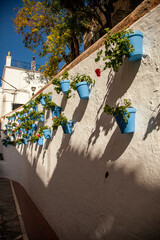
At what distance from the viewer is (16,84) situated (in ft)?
43.1

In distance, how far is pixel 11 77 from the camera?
13.1 metres

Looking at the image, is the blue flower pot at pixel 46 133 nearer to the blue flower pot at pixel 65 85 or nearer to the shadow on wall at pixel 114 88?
the blue flower pot at pixel 65 85

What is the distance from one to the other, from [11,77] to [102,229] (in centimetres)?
1357

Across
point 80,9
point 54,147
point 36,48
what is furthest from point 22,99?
point 54,147

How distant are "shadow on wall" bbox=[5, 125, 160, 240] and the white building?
1064cm

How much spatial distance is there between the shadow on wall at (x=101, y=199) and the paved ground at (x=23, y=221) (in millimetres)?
313

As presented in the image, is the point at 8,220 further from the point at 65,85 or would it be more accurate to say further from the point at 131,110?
the point at 131,110

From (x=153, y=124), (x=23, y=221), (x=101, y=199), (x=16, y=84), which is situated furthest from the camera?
(x=16, y=84)

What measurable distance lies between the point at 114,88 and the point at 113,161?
2.88ft

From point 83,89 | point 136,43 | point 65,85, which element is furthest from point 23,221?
point 136,43

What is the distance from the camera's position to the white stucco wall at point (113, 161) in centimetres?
147

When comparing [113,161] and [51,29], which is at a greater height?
[51,29]

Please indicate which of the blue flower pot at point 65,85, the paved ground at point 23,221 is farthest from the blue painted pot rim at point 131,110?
the paved ground at point 23,221

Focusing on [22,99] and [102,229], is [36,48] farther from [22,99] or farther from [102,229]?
[102,229]
